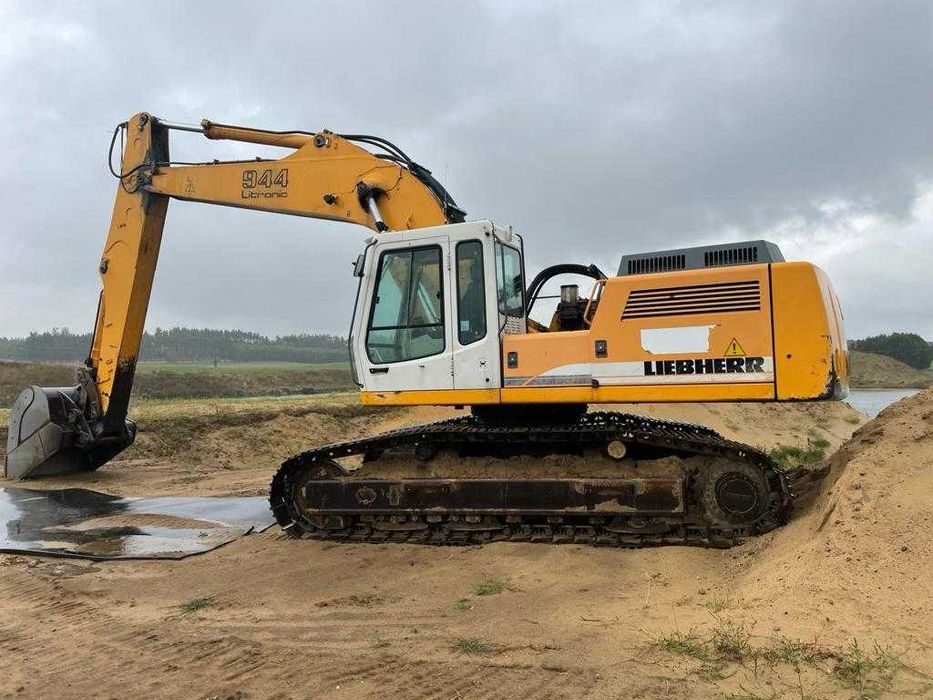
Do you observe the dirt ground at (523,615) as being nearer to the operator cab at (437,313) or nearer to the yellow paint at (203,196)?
the operator cab at (437,313)

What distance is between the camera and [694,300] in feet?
20.6

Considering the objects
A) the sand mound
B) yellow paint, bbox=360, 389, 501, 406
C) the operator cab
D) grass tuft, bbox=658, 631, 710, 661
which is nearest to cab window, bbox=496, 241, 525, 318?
the operator cab

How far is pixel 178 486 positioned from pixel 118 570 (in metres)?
5.77

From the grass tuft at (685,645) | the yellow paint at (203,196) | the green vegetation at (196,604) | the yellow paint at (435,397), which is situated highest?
the yellow paint at (203,196)

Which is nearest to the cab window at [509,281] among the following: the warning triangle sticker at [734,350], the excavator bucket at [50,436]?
the warning triangle sticker at [734,350]

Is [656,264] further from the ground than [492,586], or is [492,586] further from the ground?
[656,264]

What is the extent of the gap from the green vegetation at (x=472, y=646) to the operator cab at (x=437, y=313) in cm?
270

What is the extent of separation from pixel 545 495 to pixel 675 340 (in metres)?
1.87

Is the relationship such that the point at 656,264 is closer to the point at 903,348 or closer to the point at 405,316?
the point at 405,316

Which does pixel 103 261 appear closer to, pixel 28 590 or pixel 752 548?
pixel 28 590

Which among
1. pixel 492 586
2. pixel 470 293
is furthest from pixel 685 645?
pixel 470 293

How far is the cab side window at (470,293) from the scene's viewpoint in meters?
6.92

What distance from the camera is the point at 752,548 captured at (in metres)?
5.93

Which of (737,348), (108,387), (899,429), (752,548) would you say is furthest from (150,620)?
(108,387)
